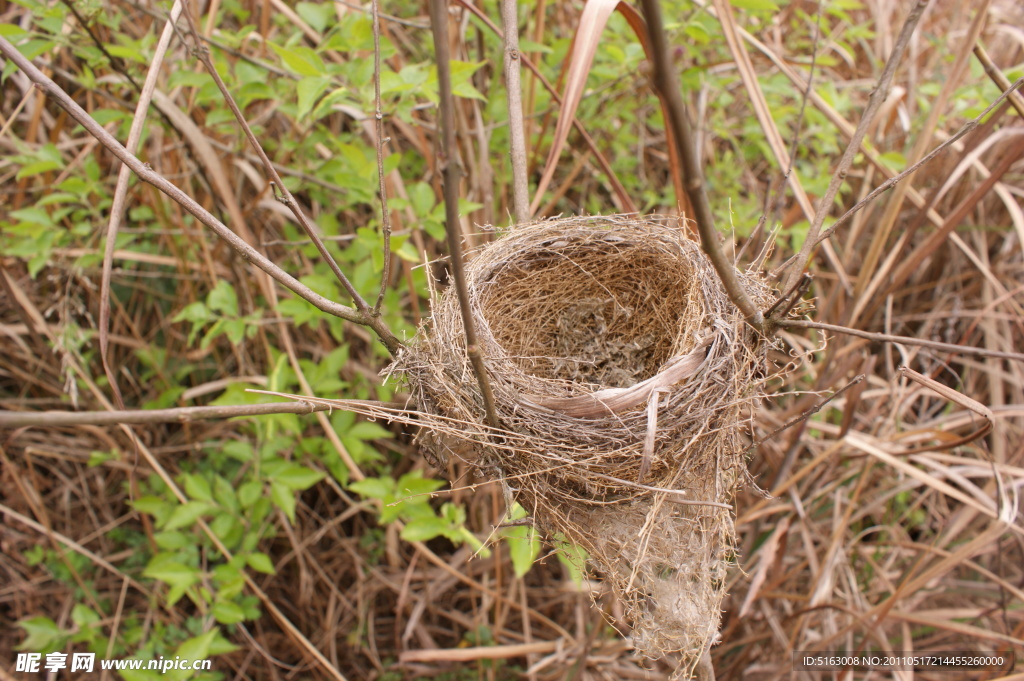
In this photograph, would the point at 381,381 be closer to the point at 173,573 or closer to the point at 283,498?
the point at 283,498

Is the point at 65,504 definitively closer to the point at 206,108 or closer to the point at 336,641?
the point at 336,641

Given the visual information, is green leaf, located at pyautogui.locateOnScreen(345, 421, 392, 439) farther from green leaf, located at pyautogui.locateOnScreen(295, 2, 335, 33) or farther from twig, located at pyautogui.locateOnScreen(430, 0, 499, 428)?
green leaf, located at pyautogui.locateOnScreen(295, 2, 335, 33)

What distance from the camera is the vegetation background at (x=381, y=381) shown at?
5.52 ft

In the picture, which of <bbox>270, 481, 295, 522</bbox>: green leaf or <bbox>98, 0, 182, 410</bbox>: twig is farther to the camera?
<bbox>270, 481, 295, 522</bbox>: green leaf

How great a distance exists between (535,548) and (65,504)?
1890mm

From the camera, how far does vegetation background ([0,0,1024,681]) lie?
1.68 m

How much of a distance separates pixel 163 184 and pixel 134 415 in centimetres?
33

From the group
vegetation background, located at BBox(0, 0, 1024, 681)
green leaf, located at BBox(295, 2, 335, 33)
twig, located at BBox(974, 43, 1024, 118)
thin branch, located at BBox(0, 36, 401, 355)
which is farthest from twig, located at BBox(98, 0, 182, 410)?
twig, located at BBox(974, 43, 1024, 118)

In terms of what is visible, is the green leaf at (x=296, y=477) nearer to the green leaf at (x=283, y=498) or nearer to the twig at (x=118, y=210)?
the green leaf at (x=283, y=498)

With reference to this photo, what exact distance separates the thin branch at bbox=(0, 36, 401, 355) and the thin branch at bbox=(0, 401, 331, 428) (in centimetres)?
16

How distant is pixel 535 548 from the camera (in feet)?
5.65

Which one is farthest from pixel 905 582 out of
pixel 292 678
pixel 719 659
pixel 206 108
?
pixel 206 108

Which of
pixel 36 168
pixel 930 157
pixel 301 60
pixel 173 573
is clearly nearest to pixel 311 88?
pixel 301 60

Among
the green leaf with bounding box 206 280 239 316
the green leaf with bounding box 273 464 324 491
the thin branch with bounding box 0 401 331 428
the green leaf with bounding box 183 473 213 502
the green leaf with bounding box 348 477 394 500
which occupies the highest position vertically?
the thin branch with bounding box 0 401 331 428
